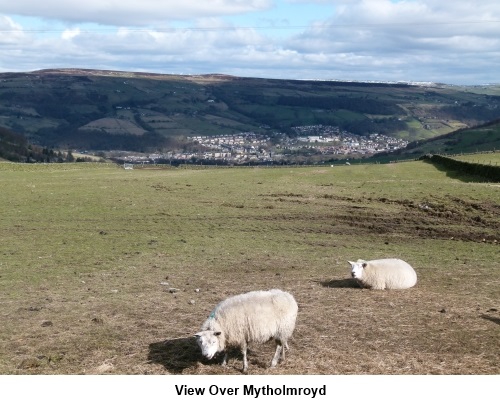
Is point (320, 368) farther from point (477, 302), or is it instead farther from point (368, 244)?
point (368, 244)

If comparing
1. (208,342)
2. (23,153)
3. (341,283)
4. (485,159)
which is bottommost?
(23,153)

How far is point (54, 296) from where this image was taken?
55.0 ft

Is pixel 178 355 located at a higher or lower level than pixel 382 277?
lower

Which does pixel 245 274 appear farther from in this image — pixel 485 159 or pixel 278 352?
pixel 485 159

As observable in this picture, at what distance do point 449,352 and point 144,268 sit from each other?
40.1 feet

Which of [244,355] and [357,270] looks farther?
[357,270]

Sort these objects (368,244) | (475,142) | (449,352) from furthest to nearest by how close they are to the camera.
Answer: (475,142) → (368,244) → (449,352)

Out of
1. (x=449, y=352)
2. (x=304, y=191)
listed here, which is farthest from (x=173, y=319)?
(x=304, y=191)

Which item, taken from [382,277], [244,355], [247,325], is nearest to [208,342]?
[244,355]

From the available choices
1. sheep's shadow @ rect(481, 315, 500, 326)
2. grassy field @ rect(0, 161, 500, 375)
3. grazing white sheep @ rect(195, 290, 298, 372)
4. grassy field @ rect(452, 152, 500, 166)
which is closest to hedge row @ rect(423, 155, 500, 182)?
grassy field @ rect(452, 152, 500, 166)

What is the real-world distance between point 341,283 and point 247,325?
7.59 m

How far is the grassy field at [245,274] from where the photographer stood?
11.7m

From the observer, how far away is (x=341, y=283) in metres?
18.5

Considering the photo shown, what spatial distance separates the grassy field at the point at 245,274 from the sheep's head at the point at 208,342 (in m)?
0.40
